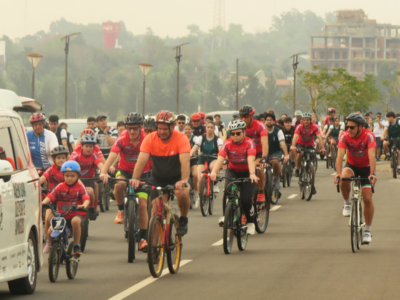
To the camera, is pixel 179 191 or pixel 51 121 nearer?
pixel 179 191

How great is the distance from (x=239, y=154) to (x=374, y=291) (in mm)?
4096


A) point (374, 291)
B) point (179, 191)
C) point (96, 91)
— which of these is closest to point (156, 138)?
point (179, 191)

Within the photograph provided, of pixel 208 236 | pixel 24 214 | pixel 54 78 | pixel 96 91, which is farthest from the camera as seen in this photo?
pixel 54 78

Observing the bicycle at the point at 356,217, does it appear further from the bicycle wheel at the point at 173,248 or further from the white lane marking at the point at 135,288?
the white lane marking at the point at 135,288

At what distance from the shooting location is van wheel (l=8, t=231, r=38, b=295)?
8344 millimetres

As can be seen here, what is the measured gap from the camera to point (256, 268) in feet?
33.0

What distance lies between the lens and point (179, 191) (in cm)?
990

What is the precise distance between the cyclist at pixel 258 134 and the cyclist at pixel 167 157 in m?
3.55

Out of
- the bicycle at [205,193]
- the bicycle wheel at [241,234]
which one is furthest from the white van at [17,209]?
the bicycle at [205,193]

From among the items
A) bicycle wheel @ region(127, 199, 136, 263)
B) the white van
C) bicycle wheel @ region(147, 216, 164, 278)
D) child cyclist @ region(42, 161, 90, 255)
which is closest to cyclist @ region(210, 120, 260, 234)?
bicycle wheel @ region(127, 199, 136, 263)

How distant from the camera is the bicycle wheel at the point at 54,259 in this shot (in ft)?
29.5

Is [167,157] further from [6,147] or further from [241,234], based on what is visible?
[6,147]

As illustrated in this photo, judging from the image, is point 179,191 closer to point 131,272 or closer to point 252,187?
point 131,272

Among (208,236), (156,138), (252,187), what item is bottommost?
(208,236)
